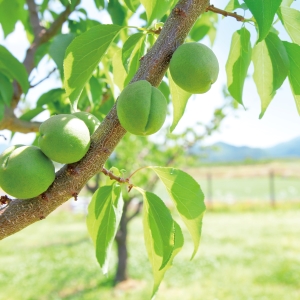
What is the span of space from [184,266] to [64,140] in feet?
18.9

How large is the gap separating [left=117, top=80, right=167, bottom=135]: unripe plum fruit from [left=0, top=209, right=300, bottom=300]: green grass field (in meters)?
4.41

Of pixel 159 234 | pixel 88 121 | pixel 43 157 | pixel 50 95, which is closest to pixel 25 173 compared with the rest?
pixel 43 157

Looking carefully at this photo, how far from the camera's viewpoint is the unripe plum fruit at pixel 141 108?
63 cm

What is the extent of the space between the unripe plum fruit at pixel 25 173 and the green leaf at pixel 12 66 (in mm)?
529

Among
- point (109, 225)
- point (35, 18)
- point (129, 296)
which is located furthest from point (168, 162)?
point (109, 225)

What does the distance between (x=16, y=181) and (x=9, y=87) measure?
2.05 feet

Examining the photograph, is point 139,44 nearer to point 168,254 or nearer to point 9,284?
point 168,254

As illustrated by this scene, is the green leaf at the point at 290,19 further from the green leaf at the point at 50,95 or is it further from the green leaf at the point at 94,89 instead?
the green leaf at the point at 50,95

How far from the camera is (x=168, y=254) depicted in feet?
2.43

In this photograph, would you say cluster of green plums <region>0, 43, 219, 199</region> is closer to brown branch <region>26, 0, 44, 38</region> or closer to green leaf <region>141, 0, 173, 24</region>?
green leaf <region>141, 0, 173, 24</region>

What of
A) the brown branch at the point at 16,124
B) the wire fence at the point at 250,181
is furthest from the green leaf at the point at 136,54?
the wire fence at the point at 250,181

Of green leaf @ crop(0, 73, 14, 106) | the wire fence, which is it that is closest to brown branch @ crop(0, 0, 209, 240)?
green leaf @ crop(0, 73, 14, 106)

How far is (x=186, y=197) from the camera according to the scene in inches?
31.1

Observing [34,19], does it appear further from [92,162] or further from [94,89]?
[92,162]
